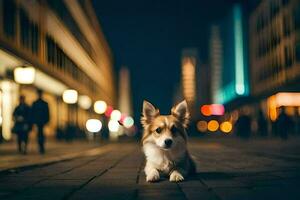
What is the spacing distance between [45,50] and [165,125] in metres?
36.7

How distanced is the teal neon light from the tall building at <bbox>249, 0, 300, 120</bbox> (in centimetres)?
2482

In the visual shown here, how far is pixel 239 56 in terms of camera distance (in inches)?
4478

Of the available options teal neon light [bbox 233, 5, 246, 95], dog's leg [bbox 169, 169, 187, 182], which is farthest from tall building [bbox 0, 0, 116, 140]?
teal neon light [bbox 233, 5, 246, 95]

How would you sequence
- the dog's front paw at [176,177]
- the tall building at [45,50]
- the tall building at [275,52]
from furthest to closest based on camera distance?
1. the tall building at [275,52]
2. the tall building at [45,50]
3. the dog's front paw at [176,177]

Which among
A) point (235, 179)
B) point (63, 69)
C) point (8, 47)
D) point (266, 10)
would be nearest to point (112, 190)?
point (235, 179)

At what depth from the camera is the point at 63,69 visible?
5441cm

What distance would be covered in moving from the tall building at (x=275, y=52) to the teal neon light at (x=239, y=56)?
2482 cm

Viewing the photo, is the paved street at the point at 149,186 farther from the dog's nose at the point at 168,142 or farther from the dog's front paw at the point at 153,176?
the dog's nose at the point at 168,142

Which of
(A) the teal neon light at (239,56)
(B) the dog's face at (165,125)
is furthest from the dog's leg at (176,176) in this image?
(A) the teal neon light at (239,56)

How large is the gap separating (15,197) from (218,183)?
9.99 feet

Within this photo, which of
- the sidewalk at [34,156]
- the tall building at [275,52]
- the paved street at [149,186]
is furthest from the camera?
the tall building at [275,52]

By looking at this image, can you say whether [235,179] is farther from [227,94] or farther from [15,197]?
[227,94]

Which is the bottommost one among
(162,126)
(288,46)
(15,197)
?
(15,197)

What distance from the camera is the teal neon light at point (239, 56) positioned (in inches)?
4358
